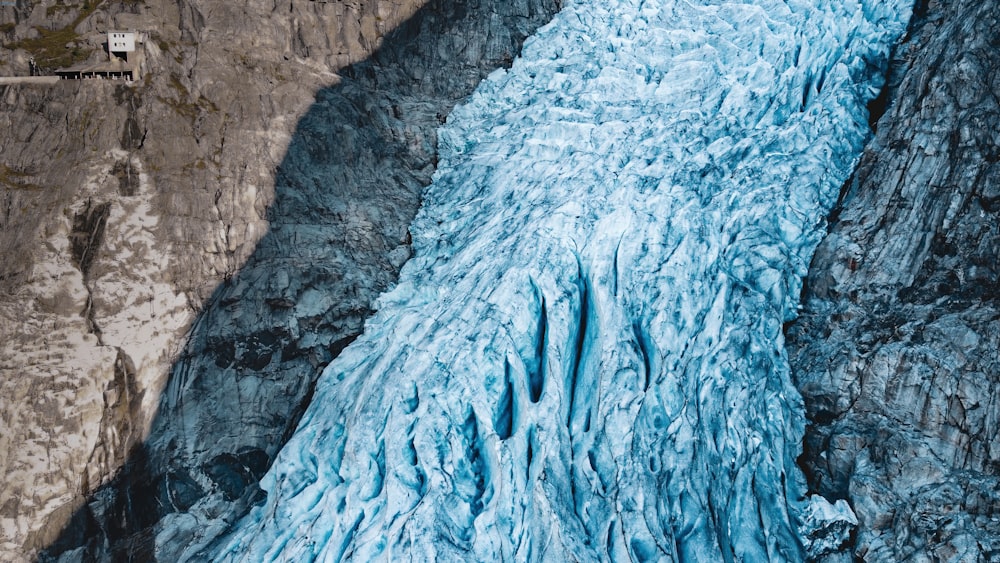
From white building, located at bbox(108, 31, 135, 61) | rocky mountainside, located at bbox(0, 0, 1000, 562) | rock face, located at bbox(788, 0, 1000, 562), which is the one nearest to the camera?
rock face, located at bbox(788, 0, 1000, 562)

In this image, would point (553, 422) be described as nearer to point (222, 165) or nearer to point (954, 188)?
point (954, 188)

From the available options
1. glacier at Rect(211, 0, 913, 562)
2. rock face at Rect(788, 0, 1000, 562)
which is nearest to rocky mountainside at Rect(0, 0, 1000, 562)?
rock face at Rect(788, 0, 1000, 562)

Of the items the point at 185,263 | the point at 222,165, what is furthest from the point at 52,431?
the point at 222,165

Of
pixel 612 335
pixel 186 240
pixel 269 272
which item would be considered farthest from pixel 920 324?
pixel 186 240

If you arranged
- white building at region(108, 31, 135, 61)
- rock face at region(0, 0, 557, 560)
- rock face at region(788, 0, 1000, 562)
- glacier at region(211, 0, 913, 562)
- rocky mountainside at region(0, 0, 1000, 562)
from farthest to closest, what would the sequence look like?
white building at region(108, 31, 135, 61)
rock face at region(0, 0, 557, 560)
glacier at region(211, 0, 913, 562)
rocky mountainside at region(0, 0, 1000, 562)
rock face at region(788, 0, 1000, 562)

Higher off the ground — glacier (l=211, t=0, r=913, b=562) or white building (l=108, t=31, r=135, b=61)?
white building (l=108, t=31, r=135, b=61)

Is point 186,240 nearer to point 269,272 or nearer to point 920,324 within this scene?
point 269,272

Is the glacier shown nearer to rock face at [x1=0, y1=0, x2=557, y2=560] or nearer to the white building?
rock face at [x1=0, y1=0, x2=557, y2=560]
